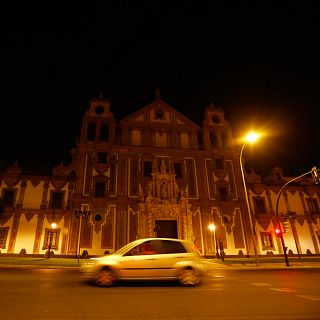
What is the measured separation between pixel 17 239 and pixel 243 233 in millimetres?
24228

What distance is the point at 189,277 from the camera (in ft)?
27.4

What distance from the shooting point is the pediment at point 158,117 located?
107 ft

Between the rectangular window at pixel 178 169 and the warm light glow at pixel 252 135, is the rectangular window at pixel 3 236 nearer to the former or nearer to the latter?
the rectangular window at pixel 178 169

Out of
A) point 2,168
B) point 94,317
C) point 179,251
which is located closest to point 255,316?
point 94,317

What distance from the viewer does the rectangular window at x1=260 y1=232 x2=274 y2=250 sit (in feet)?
93.4

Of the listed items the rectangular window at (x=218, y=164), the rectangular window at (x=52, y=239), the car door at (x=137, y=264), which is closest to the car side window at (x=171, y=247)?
the car door at (x=137, y=264)

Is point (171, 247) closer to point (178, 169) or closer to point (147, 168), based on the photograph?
point (147, 168)

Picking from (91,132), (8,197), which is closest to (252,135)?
(91,132)

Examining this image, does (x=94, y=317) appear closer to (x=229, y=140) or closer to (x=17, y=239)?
(x=17, y=239)

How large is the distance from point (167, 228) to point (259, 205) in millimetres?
12379

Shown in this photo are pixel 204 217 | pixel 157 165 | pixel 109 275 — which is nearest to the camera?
pixel 109 275

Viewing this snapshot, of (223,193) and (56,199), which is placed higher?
(223,193)

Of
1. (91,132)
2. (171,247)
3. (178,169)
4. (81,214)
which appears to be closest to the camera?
(171,247)

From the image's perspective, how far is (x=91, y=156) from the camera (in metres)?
29.4
